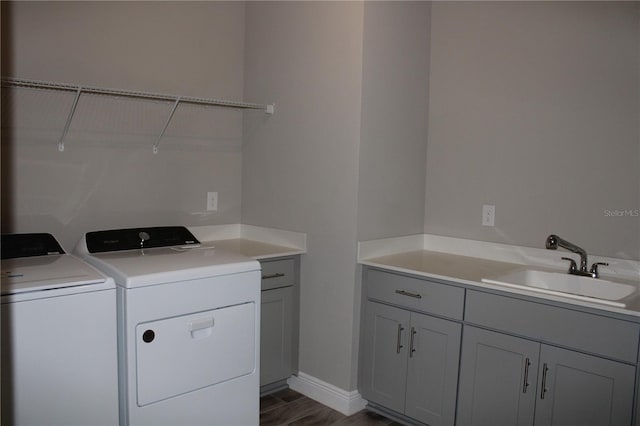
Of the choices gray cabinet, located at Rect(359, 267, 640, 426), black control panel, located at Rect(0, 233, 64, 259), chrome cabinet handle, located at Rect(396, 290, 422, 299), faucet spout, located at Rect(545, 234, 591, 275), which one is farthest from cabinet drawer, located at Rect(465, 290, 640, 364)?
black control panel, located at Rect(0, 233, 64, 259)

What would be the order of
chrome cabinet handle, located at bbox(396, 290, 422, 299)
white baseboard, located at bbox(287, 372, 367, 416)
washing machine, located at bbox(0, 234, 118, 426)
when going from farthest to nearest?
white baseboard, located at bbox(287, 372, 367, 416) < chrome cabinet handle, located at bbox(396, 290, 422, 299) < washing machine, located at bbox(0, 234, 118, 426)

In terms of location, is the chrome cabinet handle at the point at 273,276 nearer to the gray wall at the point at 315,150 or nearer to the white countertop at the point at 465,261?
the gray wall at the point at 315,150

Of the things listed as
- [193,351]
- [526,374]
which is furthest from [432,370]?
[193,351]

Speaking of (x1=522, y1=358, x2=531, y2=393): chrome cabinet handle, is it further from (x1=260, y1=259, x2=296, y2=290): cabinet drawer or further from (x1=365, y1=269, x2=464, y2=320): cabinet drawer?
(x1=260, y1=259, x2=296, y2=290): cabinet drawer

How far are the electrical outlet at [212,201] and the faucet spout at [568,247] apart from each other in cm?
184

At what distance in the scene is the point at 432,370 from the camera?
7.92ft

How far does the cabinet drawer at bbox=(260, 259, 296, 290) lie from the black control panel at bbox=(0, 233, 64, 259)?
0.96 meters

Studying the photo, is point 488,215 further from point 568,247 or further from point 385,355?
point 385,355

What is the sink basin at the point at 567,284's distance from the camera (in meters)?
2.18

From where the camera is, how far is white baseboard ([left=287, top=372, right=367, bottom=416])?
8.81 ft

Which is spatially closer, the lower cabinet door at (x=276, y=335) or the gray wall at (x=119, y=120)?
the gray wall at (x=119, y=120)

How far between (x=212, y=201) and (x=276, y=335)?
35.3 inches

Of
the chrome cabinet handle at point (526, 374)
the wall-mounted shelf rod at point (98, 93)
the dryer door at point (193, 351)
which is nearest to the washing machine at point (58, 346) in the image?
the dryer door at point (193, 351)

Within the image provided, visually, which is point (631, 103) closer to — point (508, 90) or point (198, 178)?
point (508, 90)
